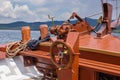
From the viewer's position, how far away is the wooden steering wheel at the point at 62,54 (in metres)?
3.37

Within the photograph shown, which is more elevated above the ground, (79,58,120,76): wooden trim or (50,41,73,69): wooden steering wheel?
(50,41,73,69): wooden steering wheel

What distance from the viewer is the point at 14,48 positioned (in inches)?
203

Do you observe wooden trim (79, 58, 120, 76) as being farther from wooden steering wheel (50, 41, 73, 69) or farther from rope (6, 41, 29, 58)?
rope (6, 41, 29, 58)

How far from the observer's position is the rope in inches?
194

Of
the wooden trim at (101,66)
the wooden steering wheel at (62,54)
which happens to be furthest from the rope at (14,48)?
the wooden trim at (101,66)

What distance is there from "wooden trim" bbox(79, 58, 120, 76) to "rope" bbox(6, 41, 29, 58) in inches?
64.5

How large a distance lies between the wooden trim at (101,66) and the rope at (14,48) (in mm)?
1639

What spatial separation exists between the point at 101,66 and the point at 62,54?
51cm

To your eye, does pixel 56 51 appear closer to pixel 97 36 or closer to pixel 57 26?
pixel 57 26

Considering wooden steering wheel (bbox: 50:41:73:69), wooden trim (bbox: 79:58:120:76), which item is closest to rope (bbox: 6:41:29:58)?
wooden steering wheel (bbox: 50:41:73:69)

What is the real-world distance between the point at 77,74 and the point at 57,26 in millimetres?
788

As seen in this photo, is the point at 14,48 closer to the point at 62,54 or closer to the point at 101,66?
the point at 62,54

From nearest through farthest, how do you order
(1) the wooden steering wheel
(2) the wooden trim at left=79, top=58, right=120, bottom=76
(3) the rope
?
(2) the wooden trim at left=79, top=58, right=120, bottom=76, (1) the wooden steering wheel, (3) the rope

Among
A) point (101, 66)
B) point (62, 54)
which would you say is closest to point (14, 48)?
point (62, 54)
